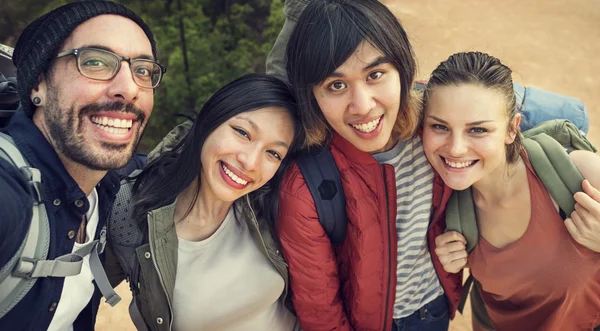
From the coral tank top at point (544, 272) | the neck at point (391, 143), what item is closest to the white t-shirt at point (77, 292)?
the neck at point (391, 143)

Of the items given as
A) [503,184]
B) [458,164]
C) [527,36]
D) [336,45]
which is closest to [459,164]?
[458,164]

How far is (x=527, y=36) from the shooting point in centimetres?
818

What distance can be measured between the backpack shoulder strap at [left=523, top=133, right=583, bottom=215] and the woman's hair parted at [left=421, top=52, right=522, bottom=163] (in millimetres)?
82

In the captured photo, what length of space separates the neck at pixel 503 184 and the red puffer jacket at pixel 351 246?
179 millimetres

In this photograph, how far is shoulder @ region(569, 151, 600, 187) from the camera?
6.47 feet

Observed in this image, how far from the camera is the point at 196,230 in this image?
2277 mm

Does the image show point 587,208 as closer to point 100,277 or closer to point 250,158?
point 250,158

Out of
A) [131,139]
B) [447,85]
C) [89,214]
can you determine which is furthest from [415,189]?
[89,214]

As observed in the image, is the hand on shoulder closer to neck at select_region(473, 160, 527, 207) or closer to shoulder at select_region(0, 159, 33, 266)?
neck at select_region(473, 160, 527, 207)

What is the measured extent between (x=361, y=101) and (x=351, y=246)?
2.23ft

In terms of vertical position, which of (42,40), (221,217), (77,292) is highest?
(42,40)

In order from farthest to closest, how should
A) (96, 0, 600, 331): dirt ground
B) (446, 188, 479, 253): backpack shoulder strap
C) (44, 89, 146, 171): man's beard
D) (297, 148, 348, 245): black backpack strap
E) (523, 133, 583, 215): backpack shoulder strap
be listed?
1. (96, 0, 600, 331): dirt ground
2. (446, 188, 479, 253): backpack shoulder strap
3. (297, 148, 348, 245): black backpack strap
4. (523, 133, 583, 215): backpack shoulder strap
5. (44, 89, 146, 171): man's beard

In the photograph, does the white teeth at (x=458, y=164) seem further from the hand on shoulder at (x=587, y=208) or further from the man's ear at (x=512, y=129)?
the hand on shoulder at (x=587, y=208)

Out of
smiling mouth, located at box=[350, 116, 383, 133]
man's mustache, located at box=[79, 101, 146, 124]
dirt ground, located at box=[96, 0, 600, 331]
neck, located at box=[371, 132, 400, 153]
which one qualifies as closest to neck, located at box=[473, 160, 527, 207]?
neck, located at box=[371, 132, 400, 153]
